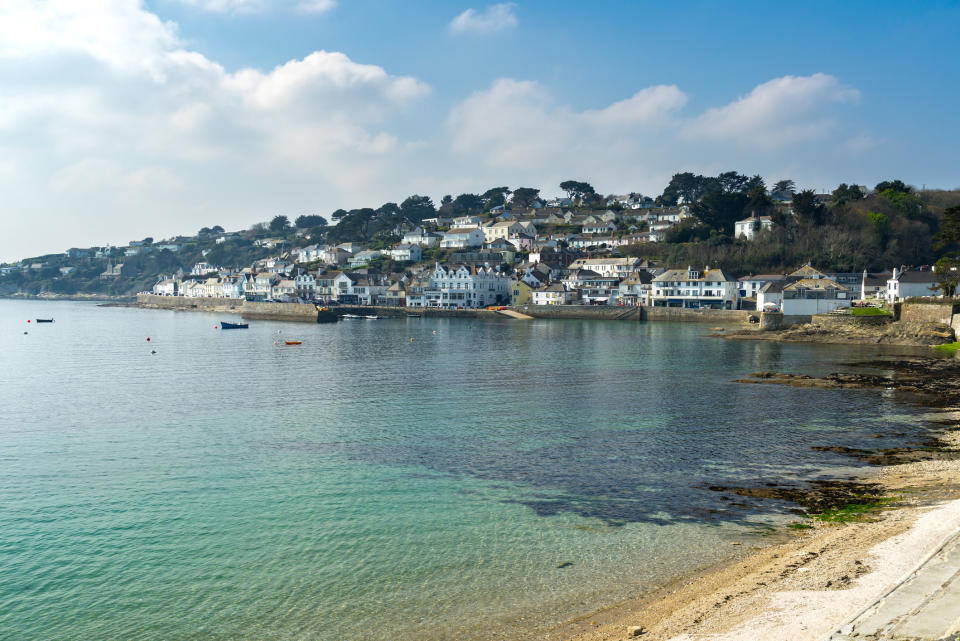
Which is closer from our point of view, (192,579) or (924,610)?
(924,610)

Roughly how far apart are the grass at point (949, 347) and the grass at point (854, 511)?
122 feet

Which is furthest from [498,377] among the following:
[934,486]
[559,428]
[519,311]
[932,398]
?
[519,311]

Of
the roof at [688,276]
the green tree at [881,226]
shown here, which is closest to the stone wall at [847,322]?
the roof at [688,276]

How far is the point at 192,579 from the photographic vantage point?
34.3 feet

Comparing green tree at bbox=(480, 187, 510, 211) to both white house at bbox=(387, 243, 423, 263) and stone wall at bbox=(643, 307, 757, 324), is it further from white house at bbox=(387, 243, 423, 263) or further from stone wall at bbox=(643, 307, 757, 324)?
stone wall at bbox=(643, 307, 757, 324)

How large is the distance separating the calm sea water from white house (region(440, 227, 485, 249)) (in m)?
95.4

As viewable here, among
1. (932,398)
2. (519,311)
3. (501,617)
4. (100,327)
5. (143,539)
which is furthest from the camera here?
(519,311)

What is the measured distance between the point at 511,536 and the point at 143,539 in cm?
716

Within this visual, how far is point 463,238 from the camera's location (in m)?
128

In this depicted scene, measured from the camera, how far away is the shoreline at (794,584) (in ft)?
25.7

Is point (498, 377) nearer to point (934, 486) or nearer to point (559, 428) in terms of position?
point (559, 428)

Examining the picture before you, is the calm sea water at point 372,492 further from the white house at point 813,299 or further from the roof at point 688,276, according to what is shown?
the roof at point 688,276

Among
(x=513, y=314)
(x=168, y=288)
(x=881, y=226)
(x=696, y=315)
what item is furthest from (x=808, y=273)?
(x=168, y=288)

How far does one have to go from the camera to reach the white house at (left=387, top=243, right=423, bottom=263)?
125 metres
